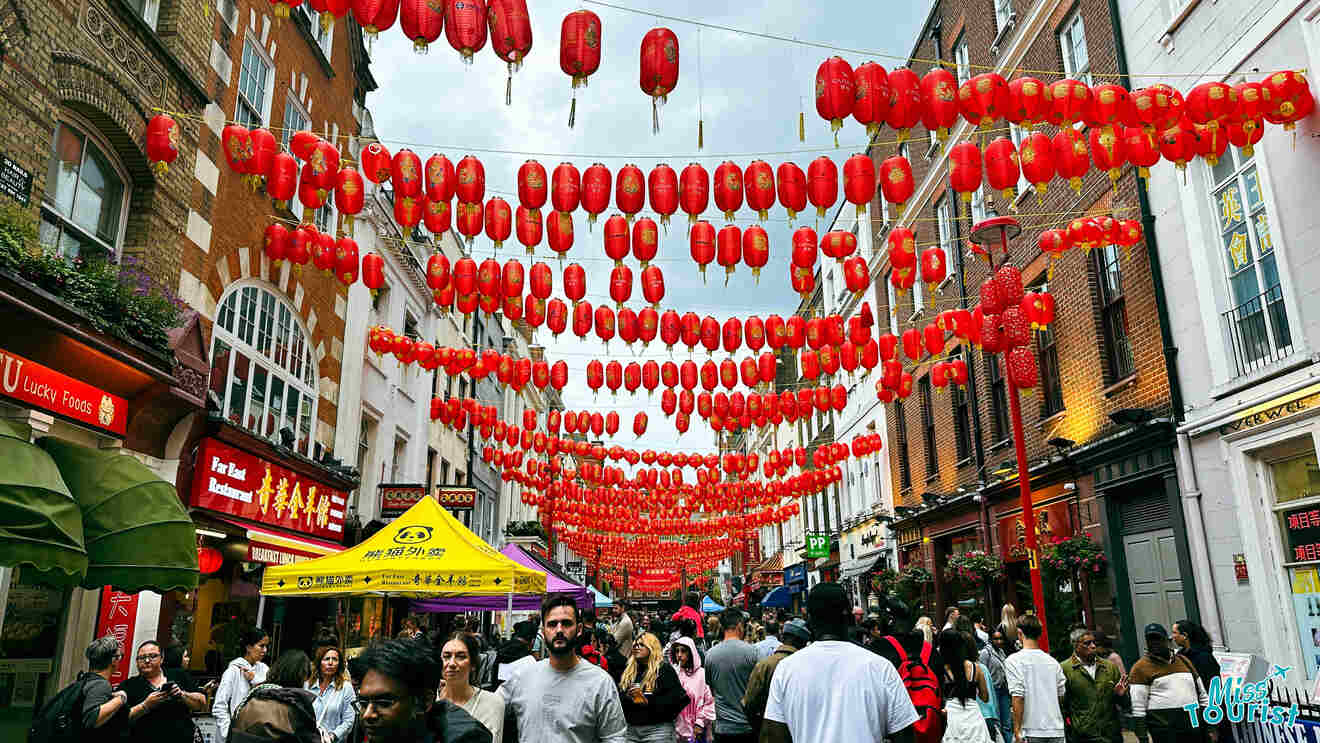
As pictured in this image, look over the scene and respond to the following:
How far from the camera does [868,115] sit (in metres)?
8.75

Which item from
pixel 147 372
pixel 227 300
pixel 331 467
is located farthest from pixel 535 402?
pixel 147 372

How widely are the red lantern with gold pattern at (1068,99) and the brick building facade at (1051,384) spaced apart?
1.67m

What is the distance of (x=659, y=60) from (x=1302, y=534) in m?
9.83

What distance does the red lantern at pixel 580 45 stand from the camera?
26.3 ft

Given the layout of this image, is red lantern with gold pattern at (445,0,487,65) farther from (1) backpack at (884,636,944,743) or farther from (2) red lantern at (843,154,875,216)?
(1) backpack at (884,636,944,743)

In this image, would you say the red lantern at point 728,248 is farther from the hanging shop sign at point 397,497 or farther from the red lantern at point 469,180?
the hanging shop sign at point 397,497

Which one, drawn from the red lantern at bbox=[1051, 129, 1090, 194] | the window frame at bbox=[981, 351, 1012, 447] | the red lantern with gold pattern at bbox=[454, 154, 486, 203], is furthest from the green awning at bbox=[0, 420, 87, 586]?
the window frame at bbox=[981, 351, 1012, 447]

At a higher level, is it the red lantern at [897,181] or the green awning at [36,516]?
the red lantern at [897,181]

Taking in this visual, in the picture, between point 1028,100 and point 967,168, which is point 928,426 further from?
point 1028,100

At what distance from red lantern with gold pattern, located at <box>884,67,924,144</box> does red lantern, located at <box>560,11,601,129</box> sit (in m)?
3.26

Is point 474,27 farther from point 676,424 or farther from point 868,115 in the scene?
point 676,424

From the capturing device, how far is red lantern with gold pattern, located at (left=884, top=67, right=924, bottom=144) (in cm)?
882

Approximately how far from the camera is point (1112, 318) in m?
14.6

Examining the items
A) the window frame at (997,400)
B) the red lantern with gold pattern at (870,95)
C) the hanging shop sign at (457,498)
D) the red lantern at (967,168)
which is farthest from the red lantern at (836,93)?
the hanging shop sign at (457,498)
